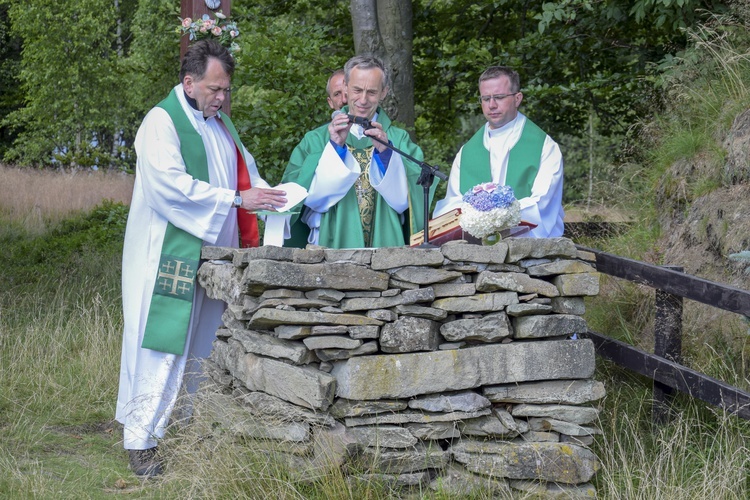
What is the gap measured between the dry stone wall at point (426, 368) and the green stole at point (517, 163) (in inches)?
36.5

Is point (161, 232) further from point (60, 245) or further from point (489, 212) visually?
point (60, 245)

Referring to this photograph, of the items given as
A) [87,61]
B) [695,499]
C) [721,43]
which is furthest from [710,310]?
[87,61]

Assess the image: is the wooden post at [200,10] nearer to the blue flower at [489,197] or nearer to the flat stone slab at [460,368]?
the blue flower at [489,197]

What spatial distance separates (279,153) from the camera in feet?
28.0

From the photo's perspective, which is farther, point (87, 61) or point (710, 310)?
point (87, 61)

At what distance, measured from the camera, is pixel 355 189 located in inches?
213

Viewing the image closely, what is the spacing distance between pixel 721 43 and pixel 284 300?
5.01 metres

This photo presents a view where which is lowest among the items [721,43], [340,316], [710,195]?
[340,316]

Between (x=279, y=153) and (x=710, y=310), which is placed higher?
(x=279, y=153)

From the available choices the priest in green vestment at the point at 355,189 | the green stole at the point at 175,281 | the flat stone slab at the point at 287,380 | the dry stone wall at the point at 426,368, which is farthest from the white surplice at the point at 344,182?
the flat stone slab at the point at 287,380

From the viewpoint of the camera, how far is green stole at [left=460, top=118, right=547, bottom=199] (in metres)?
5.34

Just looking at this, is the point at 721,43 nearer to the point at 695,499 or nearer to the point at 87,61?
the point at 695,499

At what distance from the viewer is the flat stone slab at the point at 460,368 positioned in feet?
14.0

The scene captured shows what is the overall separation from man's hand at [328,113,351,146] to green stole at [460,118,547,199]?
78 cm
